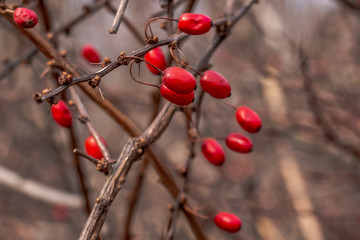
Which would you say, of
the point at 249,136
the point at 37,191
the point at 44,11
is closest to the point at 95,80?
the point at 44,11

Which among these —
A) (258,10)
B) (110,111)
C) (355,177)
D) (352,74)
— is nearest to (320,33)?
(352,74)

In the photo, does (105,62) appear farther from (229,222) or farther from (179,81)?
(229,222)

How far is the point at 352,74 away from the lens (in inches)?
194

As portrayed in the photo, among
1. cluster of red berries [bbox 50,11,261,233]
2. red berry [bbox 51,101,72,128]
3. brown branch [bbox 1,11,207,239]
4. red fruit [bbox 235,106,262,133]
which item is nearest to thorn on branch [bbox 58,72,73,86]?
cluster of red berries [bbox 50,11,261,233]

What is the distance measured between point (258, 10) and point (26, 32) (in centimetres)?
337

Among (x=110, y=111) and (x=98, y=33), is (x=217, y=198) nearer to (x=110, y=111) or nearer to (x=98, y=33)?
(x=110, y=111)

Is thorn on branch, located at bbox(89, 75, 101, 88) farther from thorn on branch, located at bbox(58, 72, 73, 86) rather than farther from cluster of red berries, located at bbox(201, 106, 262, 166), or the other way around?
cluster of red berries, located at bbox(201, 106, 262, 166)

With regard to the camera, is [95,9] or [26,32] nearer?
[26,32]

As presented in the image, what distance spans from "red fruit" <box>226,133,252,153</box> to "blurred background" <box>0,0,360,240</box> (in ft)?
4.05

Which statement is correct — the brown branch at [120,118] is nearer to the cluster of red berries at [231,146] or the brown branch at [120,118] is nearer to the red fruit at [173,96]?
the cluster of red berries at [231,146]

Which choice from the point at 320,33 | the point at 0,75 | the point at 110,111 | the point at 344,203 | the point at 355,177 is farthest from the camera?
the point at 320,33

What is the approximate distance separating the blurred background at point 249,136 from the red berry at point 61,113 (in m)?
1.74

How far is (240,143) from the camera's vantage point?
1756mm

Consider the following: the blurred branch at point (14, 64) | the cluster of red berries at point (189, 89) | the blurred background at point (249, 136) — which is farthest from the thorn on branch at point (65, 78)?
the blurred background at point (249, 136)
